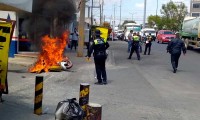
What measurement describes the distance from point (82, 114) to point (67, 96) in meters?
4.20

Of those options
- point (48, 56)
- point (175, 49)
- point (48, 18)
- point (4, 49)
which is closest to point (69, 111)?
point (4, 49)

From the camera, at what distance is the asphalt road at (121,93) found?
322 inches

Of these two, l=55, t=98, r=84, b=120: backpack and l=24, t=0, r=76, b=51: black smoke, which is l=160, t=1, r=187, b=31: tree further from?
l=55, t=98, r=84, b=120: backpack

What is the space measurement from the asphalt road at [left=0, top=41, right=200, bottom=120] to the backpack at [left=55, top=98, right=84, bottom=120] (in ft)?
5.81

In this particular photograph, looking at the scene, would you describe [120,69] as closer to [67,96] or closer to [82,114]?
[67,96]

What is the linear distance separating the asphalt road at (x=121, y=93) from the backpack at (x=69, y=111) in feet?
5.81

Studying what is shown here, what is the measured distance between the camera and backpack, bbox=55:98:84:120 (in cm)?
573

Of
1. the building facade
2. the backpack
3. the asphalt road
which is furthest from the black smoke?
the building facade

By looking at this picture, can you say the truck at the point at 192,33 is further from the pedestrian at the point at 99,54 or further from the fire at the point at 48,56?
the pedestrian at the point at 99,54

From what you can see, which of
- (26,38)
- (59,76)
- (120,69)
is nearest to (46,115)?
(59,76)

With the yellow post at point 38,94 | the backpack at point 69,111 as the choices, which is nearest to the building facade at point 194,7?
the yellow post at point 38,94

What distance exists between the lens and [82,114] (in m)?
5.85

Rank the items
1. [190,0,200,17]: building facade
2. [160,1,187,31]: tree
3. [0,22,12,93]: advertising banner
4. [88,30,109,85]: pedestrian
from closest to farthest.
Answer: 1. [0,22,12,93]: advertising banner
2. [88,30,109,85]: pedestrian
3. [160,1,187,31]: tree
4. [190,0,200,17]: building facade

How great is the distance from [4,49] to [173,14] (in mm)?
86219
